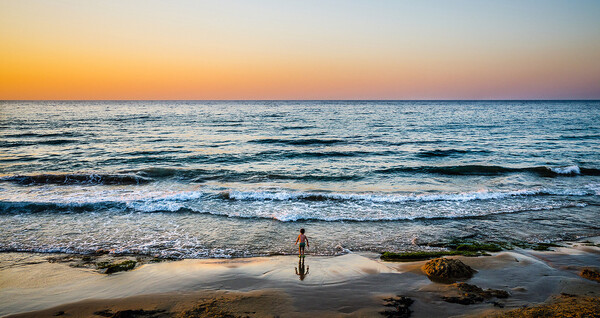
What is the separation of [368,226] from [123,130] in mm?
43247

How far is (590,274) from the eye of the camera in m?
8.23

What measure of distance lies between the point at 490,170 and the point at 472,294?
1980cm

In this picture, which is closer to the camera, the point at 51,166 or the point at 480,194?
the point at 480,194

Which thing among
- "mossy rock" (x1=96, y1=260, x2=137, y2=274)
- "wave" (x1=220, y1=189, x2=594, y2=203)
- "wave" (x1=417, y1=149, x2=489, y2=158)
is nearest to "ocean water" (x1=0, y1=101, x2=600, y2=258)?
"wave" (x1=220, y1=189, x2=594, y2=203)

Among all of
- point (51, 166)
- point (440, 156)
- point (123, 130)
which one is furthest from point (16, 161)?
point (440, 156)

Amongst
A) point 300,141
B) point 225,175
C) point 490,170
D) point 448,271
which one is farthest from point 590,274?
point 300,141

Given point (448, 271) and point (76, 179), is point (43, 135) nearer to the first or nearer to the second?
point (76, 179)

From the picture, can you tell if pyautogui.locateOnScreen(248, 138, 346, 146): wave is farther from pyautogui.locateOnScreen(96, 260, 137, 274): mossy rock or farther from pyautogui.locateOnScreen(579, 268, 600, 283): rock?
pyautogui.locateOnScreen(579, 268, 600, 283): rock

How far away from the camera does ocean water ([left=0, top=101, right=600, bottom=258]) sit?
39.7 feet

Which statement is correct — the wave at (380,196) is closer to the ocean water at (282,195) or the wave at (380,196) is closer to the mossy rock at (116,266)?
the ocean water at (282,195)

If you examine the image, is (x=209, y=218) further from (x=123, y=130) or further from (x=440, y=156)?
(x=123, y=130)

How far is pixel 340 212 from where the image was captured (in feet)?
50.1

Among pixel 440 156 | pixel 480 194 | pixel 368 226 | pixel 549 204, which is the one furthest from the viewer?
pixel 440 156

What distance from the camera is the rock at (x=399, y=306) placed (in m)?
6.65
